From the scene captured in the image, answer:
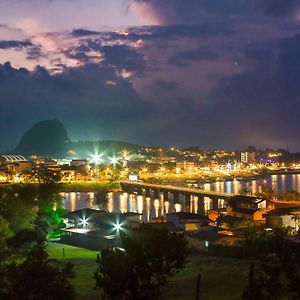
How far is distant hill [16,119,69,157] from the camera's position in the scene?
434 feet

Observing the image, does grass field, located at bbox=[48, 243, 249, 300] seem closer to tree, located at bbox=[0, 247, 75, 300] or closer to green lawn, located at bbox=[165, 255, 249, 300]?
green lawn, located at bbox=[165, 255, 249, 300]

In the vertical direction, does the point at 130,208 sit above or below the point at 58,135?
below

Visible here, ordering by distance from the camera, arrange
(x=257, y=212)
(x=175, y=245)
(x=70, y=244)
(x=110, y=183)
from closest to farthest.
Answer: (x=175, y=245)
(x=70, y=244)
(x=257, y=212)
(x=110, y=183)

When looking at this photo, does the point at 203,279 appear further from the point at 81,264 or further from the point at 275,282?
the point at 81,264

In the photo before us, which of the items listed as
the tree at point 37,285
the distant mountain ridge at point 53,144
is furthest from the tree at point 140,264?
the distant mountain ridge at point 53,144

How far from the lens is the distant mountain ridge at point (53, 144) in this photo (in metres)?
131

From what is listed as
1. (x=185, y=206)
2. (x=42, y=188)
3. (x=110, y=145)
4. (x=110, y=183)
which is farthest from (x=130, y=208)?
(x=110, y=145)

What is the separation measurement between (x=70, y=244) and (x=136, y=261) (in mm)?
9989

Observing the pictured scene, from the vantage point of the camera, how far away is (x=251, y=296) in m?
5.80

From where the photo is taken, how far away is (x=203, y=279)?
Result: 9.55 m

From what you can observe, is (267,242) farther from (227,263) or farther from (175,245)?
(175,245)

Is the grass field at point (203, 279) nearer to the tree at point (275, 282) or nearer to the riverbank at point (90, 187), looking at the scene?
the tree at point (275, 282)

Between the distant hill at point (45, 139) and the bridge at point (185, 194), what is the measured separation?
86280 mm

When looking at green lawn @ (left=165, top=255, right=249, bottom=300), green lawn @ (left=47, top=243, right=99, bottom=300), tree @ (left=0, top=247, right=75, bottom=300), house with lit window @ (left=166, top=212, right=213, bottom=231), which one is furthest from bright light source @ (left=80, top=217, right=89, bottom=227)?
tree @ (left=0, top=247, right=75, bottom=300)
